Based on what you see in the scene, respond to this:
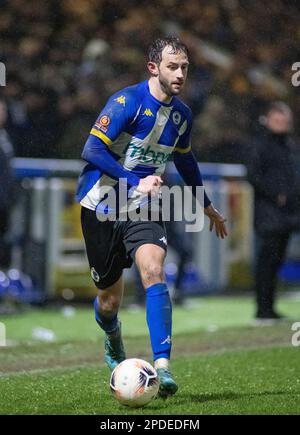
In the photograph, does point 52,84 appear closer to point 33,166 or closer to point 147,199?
point 33,166

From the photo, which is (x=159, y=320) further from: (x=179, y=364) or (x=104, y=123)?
(x=179, y=364)

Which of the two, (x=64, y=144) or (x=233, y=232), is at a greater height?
(x=64, y=144)

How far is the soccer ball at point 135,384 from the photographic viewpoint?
6.69m

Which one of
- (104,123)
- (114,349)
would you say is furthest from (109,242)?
(114,349)

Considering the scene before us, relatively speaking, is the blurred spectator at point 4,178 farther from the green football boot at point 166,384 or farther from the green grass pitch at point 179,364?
the green football boot at point 166,384

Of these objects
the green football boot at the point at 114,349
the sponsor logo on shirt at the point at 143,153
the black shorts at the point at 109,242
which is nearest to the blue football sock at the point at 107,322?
the green football boot at the point at 114,349

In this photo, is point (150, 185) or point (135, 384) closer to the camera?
point (135, 384)

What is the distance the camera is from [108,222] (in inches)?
306

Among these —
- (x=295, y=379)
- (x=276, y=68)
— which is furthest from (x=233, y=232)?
(x=295, y=379)

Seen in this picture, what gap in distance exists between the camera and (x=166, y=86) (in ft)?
24.9

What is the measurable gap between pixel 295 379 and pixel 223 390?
83 centimetres

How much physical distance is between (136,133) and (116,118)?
228mm

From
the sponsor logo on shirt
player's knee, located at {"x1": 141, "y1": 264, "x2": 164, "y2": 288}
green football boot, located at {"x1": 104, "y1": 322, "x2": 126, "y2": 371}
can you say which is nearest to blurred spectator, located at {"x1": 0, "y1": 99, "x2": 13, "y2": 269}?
green football boot, located at {"x1": 104, "y1": 322, "x2": 126, "y2": 371}

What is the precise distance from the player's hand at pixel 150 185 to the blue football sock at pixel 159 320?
62 cm
